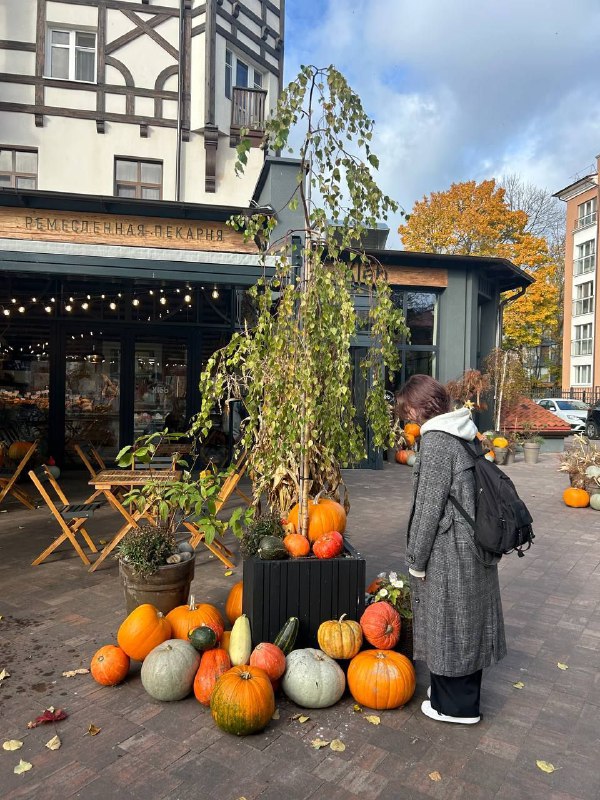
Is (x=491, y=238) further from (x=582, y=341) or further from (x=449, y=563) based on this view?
(x=449, y=563)

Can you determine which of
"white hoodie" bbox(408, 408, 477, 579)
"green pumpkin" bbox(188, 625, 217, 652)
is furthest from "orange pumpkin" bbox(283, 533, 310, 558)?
"white hoodie" bbox(408, 408, 477, 579)

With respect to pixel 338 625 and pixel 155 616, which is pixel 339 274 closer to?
pixel 338 625

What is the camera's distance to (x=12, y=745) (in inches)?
95.6

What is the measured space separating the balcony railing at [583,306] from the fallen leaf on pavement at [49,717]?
113ft

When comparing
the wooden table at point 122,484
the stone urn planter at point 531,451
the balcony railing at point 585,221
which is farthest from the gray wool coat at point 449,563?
the balcony railing at point 585,221

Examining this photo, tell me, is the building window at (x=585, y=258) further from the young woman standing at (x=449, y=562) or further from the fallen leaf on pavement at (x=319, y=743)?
the fallen leaf on pavement at (x=319, y=743)

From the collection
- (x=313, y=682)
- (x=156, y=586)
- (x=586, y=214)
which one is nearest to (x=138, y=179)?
(x=156, y=586)

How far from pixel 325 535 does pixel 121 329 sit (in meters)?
8.06

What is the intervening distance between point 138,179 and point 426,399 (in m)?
13.4

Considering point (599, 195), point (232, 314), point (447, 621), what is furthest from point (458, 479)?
point (599, 195)

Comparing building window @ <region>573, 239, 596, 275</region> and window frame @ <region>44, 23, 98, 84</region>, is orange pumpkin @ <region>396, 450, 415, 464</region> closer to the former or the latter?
window frame @ <region>44, 23, 98, 84</region>

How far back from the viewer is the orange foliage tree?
21.9 meters

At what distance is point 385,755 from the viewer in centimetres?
244

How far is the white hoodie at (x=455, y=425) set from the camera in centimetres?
251
